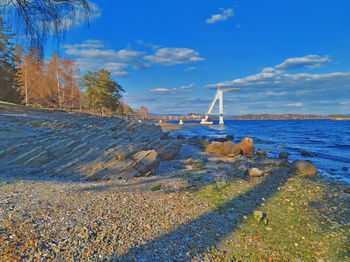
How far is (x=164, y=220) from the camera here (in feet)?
16.4

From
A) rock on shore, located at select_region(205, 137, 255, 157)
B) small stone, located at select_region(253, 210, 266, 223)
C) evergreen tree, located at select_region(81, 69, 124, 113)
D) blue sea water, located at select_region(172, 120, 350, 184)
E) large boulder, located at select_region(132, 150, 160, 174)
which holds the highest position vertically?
evergreen tree, located at select_region(81, 69, 124, 113)

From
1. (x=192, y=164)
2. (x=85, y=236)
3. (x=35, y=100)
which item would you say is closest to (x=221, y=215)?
(x=85, y=236)

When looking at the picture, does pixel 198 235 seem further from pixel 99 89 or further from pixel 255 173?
pixel 99 89

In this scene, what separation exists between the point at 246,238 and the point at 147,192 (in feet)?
11.4

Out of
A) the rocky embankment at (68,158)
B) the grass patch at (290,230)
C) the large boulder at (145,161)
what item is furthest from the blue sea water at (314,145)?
the rocky embankment at (68,158)

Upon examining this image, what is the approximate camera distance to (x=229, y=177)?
32.5ft

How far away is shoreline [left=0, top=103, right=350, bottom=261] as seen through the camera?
3680 millimetres

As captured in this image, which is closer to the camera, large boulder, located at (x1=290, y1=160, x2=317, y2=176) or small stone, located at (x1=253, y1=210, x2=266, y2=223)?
small stone, located at (x1=253, y1=210, x2=266, y2=223)

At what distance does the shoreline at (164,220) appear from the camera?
12.1ft

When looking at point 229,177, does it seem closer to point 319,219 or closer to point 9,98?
point 319,219

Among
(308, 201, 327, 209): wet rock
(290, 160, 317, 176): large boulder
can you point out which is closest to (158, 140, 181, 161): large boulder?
(290, 160, 317, 176): large boulder

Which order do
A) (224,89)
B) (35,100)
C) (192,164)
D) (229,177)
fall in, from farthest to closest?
→ (224,89), (35,100), (192,164), (229,177)

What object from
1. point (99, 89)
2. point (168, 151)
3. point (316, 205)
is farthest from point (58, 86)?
point (316, 205)

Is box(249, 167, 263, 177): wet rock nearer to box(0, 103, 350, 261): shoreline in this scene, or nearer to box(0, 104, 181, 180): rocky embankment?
box(0, 103, 350, 261): shoreline
